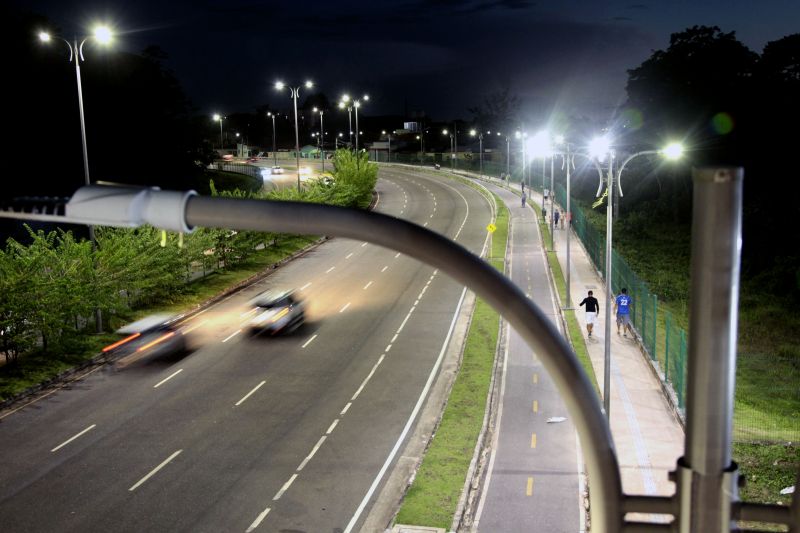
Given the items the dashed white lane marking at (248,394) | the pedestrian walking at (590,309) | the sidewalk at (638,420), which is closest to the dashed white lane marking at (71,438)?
the dashed white lane marking at (248,394)

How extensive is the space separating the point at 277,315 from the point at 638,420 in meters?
16.9

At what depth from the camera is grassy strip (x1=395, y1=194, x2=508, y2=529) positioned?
1623cm

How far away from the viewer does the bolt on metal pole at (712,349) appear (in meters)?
2.78

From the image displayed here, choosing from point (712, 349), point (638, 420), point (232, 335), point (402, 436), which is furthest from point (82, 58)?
point (712, 349)

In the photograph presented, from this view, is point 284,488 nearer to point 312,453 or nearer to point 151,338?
point 312,453

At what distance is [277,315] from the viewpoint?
3291cm

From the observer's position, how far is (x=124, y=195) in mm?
3082

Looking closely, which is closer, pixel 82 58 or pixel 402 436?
pixel 402 436

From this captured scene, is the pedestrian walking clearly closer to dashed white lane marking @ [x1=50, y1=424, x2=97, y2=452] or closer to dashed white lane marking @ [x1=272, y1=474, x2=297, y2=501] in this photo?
dashed white lane marking @ [x1=272, y1=474, x2=297, y2=501]

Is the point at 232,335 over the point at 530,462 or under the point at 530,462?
over

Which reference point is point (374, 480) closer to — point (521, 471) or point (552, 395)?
point (521, 471)

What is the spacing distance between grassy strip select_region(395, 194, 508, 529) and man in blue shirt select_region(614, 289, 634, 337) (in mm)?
4779

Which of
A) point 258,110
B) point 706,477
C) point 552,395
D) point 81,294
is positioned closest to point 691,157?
point 552,395

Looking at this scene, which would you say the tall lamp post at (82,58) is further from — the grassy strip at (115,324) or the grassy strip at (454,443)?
the grassy strip at (454,443)
